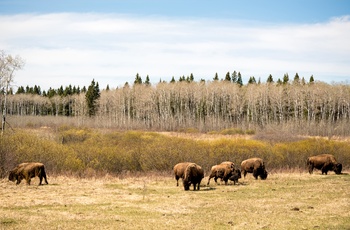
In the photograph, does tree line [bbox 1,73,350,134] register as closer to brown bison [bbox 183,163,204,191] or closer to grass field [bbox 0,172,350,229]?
brown bison [bbox 183,163,204,191]

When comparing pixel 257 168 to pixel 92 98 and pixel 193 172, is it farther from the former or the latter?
pixel 92 98

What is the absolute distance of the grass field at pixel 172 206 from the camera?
51.4 ft

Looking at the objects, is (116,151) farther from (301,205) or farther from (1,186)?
(301,205)

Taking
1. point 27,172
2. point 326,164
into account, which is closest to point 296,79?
point 326,164

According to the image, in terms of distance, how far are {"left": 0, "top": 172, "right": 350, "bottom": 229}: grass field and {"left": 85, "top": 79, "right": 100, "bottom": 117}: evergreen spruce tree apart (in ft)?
301

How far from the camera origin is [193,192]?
80.1 ft

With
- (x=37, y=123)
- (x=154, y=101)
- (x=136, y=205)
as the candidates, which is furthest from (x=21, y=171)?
(x=154, y=101)

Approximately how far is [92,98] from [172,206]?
4086 inches

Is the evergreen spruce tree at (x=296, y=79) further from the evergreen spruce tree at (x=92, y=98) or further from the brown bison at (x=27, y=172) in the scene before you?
the brown bison at (x=27, y=172)

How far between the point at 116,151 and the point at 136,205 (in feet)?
74.5

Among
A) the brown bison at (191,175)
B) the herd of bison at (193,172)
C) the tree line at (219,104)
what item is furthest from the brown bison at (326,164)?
the tree line at (219,104)

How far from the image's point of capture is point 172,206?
19562mm

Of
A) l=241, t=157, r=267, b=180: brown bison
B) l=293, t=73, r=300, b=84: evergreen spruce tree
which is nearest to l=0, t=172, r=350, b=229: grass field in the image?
l=241, t=157, r=267, b=180: brown bison

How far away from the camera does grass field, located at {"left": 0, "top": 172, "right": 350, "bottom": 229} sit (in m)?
15.7
